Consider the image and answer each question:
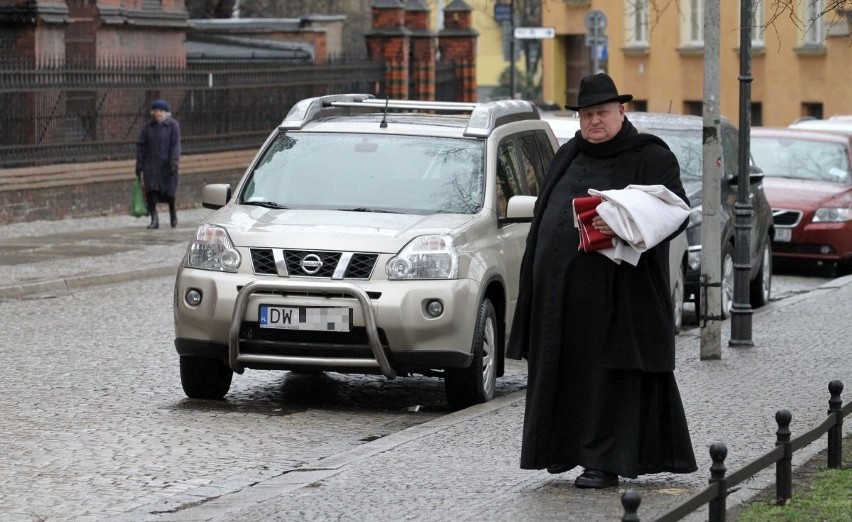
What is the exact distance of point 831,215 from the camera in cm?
2078

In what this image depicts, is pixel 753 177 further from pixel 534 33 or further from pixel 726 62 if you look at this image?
pixel 726 62

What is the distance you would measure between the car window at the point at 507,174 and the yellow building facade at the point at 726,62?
1251 inches

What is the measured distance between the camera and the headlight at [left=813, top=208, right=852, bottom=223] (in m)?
20.7

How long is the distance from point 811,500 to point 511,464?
1544 mm

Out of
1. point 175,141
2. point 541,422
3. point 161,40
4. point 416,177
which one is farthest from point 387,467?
point 161,40

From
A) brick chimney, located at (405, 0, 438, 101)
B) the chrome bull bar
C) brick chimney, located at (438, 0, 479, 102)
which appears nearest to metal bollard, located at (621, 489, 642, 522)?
the chrome bull bar

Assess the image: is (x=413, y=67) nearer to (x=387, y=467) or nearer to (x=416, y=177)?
(x=416, y=177)

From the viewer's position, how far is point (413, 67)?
37.9 metres

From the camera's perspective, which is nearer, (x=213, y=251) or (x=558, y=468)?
(x=558, y=468)

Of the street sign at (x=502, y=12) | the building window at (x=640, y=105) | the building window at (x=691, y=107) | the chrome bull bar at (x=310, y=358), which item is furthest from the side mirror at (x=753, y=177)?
the building window at (x=640, y=105)

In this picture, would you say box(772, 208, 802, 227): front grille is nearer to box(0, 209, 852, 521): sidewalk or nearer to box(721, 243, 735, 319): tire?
box(721, 243, 735, 319): tire

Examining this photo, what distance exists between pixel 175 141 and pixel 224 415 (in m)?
15.1

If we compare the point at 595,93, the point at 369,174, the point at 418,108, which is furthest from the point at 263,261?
the point at 595,93

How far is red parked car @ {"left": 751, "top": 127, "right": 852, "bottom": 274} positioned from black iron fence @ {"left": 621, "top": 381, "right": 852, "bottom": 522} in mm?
12509
